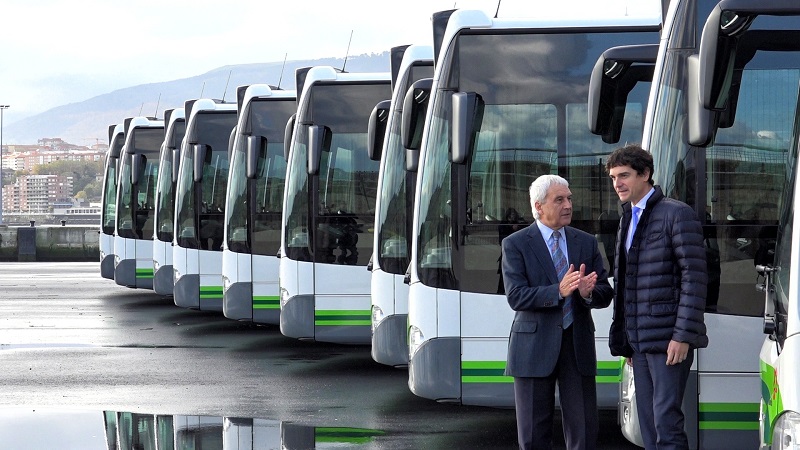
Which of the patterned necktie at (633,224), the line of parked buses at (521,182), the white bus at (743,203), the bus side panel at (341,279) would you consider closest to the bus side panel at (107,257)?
the line of parked buses at (521,182)

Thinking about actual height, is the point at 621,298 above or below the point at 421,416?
above

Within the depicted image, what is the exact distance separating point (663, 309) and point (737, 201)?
3.53 feet

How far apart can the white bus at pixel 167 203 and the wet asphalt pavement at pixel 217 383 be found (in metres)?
0.78

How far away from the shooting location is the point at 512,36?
9969mm

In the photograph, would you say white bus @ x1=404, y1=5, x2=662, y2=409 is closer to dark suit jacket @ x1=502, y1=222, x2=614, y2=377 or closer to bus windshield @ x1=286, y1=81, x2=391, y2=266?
dark suit jacket @ x1=502, y1=222, x2=614, y2=377

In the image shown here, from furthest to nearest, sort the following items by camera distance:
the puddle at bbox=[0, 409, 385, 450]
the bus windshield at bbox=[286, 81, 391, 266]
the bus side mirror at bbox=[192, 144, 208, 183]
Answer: the bus side mirror at bbox=[192, 144, 208, 183]
the bus windshield at bbox=[286, 81, 391, 266]
the puddle at bbox=[0, 409, 385, 450]

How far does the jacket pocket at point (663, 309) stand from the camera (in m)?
6.52

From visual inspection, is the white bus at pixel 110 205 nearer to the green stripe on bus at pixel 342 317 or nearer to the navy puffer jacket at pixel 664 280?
the green stripe on bus at pixel 342 317

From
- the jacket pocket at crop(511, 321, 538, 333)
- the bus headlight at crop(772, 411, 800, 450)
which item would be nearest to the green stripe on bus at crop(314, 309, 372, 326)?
the jacket pocket at crop(511, 321, 538, 333)

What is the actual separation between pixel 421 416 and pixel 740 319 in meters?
4.49

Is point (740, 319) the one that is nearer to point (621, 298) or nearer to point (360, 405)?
point (621, 298)

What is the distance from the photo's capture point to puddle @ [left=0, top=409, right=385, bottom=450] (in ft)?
31.9

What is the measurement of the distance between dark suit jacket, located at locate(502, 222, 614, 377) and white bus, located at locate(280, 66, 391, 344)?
7.35m

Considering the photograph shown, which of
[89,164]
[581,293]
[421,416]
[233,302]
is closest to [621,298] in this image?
[581,293]
